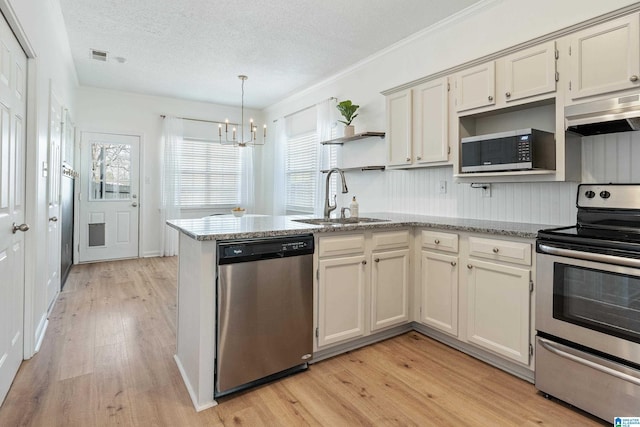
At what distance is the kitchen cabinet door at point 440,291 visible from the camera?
8.42 feet

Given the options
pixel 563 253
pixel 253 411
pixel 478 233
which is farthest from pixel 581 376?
pixel 253 411

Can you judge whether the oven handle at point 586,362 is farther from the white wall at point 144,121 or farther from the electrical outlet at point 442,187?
the white wall at point 144,121

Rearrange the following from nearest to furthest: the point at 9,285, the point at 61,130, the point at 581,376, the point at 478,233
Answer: the point at 581,376 → the point at 9,285 → the point at 478,233 → the point at 61,130

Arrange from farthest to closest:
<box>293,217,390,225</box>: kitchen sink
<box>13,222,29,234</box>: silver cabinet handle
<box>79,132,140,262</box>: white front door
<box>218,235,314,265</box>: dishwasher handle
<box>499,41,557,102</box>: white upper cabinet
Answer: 1. <box>79,132,140,262</box>: white front door
2. <box>293,217,390,225</box>: kitchen sink
3. <box>499,41,557,102</box>: white upper cabinet
4. <box>13,222,29,234</box>: silver cabinet handle
5. <box>218,235,314,265</box>: dishwasher handle

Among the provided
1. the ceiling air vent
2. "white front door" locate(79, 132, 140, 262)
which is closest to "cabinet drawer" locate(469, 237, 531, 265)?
the ceiling air vent

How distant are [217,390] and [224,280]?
604mm

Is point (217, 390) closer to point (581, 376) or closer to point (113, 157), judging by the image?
point (581, 376)

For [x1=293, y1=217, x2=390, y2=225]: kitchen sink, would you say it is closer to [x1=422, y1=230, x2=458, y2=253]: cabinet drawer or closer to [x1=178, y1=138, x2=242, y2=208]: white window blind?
[x1=422, y1=230, x2=458, y2=253]: cabinet drawer

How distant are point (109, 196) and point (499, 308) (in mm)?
5790

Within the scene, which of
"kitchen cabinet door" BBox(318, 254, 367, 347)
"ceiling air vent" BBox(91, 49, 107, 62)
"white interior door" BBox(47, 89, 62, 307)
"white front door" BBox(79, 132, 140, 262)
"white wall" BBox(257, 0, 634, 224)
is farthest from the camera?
"white front door" BBox(79, 132, 140, 262)

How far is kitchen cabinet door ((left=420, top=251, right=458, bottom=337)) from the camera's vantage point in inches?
101

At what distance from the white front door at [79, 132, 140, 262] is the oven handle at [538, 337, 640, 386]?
5.90 m

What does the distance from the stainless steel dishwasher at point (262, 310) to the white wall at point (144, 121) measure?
15.4 ft

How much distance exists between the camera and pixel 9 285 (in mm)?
2047
